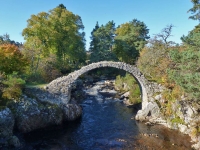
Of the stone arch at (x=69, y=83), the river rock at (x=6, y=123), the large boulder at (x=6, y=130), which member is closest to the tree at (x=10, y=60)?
the stone arch at (x=69, y=83)

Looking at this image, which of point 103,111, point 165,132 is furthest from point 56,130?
point 165,132

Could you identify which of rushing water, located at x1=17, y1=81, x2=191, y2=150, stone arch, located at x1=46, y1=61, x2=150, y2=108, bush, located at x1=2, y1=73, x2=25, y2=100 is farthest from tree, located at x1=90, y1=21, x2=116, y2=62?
bush, located at x1=2, y1=73, x2=25, y2=100

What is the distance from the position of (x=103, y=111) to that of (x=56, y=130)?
848 centimetres

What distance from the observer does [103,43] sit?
172ft

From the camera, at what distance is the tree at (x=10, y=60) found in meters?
22.4

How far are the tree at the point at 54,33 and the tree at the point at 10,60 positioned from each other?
257 inches

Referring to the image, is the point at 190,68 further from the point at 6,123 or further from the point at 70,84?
the point at 6,123

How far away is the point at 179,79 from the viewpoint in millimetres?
18344

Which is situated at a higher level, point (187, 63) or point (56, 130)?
point (187, 63)

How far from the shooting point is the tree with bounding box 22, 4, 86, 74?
34.0 meters

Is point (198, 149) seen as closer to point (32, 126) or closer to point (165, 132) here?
point (165, 132)

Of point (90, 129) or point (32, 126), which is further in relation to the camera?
point (90, 129)

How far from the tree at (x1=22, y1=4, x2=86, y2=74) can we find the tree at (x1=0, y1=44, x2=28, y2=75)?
6521mm

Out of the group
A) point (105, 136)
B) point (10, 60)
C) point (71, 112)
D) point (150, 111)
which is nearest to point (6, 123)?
point (71, 112)
